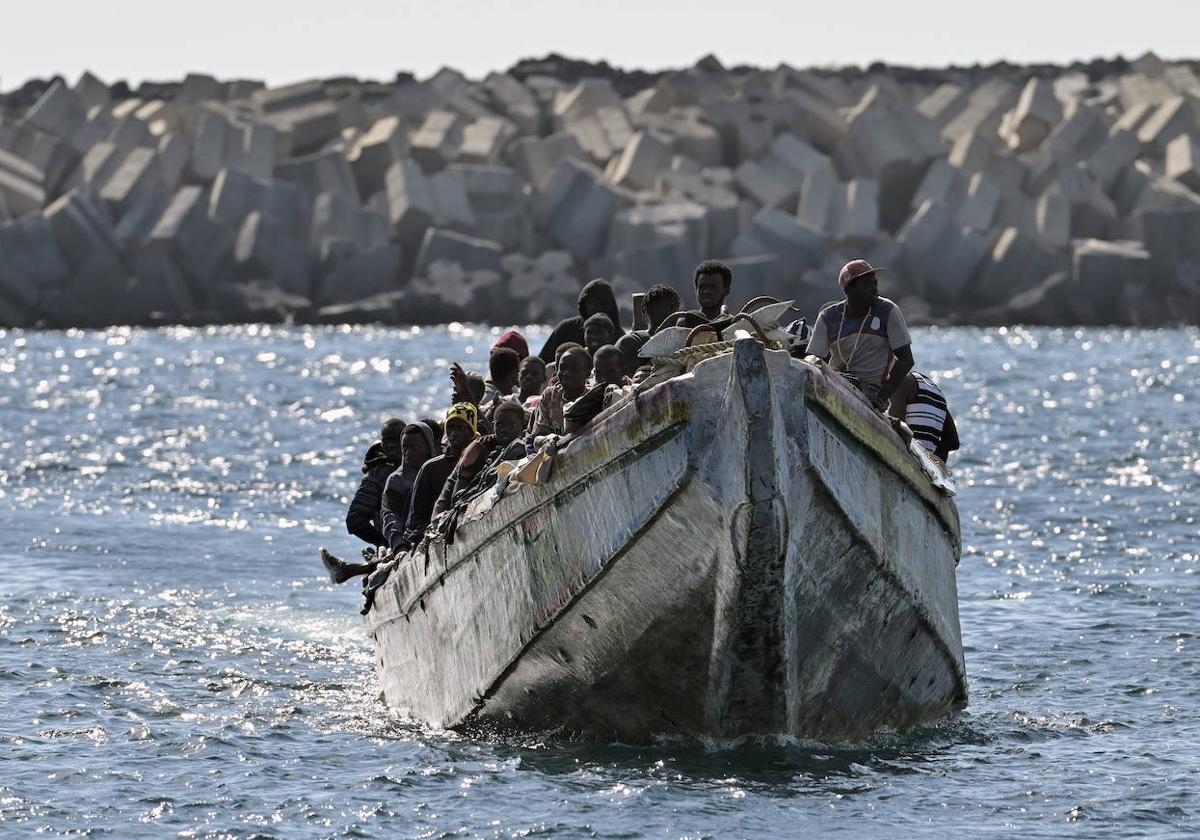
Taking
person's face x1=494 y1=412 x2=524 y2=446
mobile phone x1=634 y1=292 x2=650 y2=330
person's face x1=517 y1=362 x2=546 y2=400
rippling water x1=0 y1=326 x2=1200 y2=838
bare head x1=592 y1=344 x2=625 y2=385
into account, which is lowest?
rippling water x1=0 y1=326 x2=1200 y2=838

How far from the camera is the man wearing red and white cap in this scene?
13633 mm

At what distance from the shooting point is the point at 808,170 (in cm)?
7962

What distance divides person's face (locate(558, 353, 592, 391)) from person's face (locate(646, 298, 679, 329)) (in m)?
1.68

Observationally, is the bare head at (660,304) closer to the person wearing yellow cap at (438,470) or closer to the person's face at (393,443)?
the person wearing yellow cap at (438,470)

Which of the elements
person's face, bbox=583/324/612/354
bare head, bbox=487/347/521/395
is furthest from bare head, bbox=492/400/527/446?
bare head, bbox=487/347/521/395

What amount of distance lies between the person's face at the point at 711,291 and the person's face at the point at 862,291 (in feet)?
2.60

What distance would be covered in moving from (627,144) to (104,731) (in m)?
71.3

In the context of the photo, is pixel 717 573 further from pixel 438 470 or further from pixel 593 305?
pixel 593 305

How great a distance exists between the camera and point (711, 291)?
13.8 metres

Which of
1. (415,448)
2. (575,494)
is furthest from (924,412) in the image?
(415,448)

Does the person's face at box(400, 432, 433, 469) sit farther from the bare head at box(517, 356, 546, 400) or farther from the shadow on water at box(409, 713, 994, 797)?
the shadow on water at box(409, 713, 994, 797)

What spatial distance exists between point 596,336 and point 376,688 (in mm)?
3624

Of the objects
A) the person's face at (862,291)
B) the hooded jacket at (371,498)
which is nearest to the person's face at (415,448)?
the hooded jacket at (371,498)

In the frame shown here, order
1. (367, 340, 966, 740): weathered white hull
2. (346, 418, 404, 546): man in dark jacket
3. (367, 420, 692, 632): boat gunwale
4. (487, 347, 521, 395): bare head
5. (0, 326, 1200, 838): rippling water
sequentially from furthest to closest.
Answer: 1. (487, 347, 521, 395): bare head
2. (346, 418, 404, 546): man in dark jacket
3. (0, 326, 1200, 838): rippling water
4. (367, 420, 692, 632): boat gunwale
5. (367, 340, 966, 740): weathered white hull
